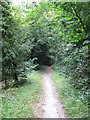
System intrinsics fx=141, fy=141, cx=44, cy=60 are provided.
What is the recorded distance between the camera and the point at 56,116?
19.0ft

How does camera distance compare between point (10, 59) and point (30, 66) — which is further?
point (30, 66)

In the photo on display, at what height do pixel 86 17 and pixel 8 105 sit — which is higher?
pixel 86 17

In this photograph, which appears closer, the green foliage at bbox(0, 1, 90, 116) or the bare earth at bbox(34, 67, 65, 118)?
the green foliage at bbox(0, 1, 90, 116)

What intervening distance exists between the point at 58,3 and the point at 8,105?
14.2 ft

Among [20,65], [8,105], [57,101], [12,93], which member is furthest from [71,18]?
[20,65]

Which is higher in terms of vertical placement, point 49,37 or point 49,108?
point 49,37

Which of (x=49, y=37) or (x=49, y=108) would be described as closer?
(x=49, y=108)

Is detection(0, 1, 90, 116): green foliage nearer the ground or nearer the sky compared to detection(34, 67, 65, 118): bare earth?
nearer the sky

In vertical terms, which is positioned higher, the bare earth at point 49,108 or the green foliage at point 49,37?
the green foliage at point 49,37

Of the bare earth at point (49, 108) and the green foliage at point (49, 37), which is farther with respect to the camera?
the bare earth at point (49, 108)

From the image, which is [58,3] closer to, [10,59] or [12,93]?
[12,93]

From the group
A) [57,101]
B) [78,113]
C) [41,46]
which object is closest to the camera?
[78,113]

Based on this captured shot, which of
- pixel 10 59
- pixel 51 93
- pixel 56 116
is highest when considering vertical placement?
pixel 10 59

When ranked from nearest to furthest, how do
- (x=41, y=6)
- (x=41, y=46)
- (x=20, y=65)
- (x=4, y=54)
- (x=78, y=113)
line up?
(x=41, y=6) → (x=78, y=113) → (x=4, y=54) → (x=20, y=65) → (x=41, y=46)
